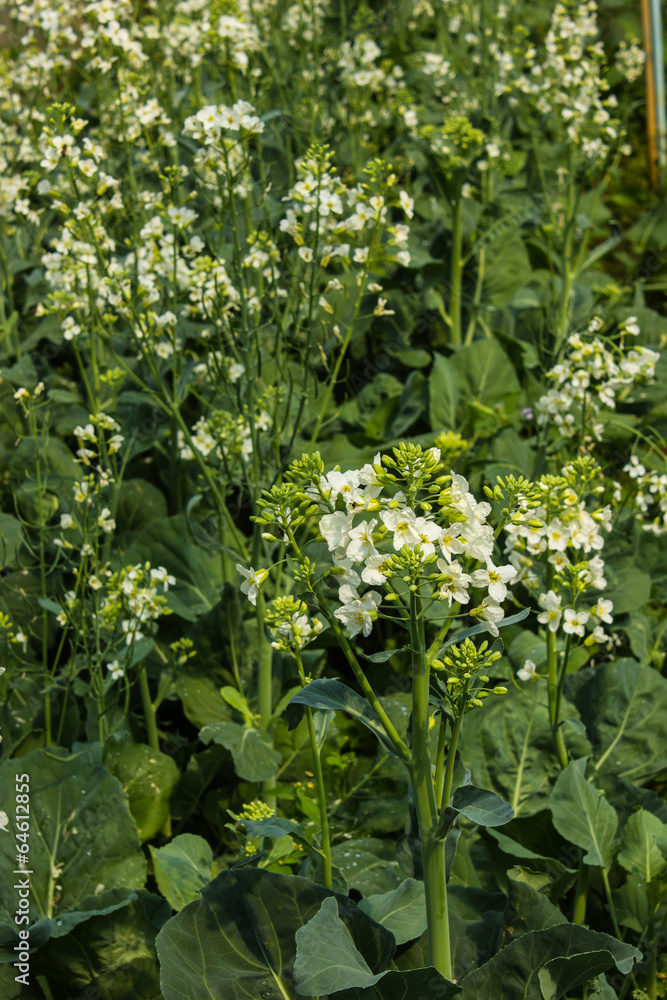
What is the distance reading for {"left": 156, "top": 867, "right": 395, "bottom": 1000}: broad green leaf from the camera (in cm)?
167

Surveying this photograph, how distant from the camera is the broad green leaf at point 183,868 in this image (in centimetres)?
205

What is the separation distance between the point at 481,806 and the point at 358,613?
1.30ft

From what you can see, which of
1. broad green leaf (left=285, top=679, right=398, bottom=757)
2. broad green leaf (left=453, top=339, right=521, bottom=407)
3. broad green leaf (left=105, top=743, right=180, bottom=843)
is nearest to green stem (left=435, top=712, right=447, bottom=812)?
broad green leaf (left=285, top=679, right=398, bottom=757)

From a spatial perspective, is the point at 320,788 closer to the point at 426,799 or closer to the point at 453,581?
the point at 426,799

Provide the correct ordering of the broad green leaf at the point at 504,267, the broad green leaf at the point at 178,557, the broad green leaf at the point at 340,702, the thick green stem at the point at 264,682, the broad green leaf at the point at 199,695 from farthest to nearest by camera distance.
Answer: the broad green leaf at the point at 504,267
the broad green leaf at the point at 178,557
the broad green leaf at the point at 199,695
the thick green stem at the point at 264,682
the broad green leaf at the point at 340,702

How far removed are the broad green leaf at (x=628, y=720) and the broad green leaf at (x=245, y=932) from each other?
42.9 inches

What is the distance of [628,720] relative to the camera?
246cm

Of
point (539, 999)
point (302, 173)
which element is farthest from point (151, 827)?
point (302, 173)

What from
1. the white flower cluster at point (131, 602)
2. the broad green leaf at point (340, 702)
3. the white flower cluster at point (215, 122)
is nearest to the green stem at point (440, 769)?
the broad green leaf at point (340, 702)

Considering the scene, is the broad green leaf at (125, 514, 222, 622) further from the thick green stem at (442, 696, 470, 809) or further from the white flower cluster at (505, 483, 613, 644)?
the thick green stem at (442, 696, 470, 809)

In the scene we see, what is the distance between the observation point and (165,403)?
2.78 metres

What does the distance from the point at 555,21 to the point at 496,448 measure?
237 centimetres

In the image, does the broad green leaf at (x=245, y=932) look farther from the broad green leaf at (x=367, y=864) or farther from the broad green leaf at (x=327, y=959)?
the broad green leaf at (x=367, y=864)

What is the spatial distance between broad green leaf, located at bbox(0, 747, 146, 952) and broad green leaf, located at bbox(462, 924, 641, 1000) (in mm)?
968
